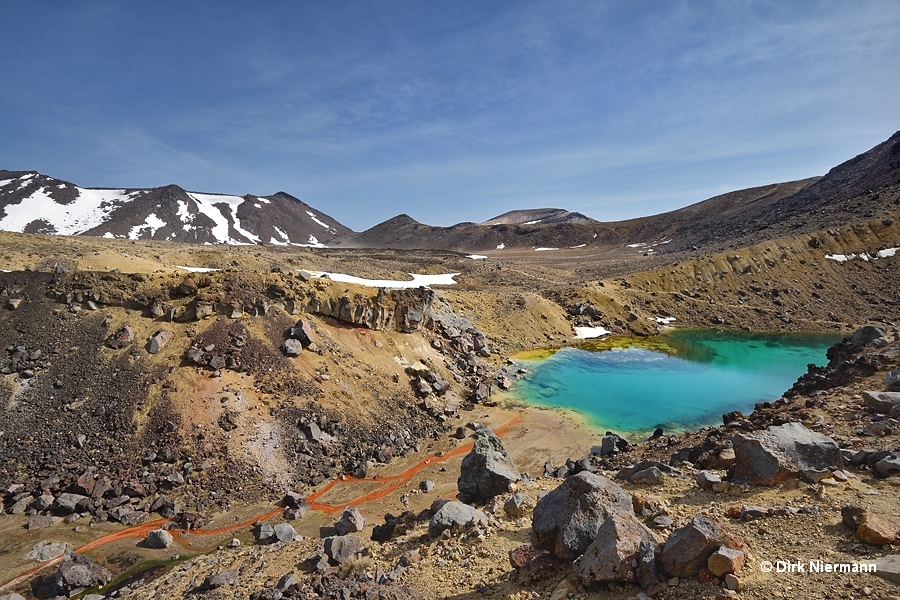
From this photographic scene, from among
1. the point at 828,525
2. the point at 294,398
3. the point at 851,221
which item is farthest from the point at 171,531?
the point at 851,221

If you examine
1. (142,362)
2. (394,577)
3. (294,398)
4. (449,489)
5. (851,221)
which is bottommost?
(449,489)

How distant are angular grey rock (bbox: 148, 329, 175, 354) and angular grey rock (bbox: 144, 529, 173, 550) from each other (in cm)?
960

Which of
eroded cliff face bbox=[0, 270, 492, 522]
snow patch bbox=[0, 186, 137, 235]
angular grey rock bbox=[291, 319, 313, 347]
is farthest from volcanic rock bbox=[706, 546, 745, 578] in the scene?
snow patch bbox=[0, 186, 137, 235]

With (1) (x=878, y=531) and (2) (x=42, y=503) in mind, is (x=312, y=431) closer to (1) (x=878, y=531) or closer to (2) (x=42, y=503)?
(2) (x=42, y=503)

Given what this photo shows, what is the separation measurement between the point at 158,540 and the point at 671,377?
106 ft

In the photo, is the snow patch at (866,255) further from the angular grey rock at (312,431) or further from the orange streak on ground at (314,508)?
the angular grey rock at (312,431)

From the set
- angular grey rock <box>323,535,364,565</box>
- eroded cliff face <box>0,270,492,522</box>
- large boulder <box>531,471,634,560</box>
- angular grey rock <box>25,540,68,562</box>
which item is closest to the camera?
large boulder <box>531,471,634,560</box>

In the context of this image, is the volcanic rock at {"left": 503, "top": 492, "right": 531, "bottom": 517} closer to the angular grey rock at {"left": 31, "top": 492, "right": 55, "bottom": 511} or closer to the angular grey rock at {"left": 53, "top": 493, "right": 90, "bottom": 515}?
the angular grey rock at {"left": 53, "top": 493, "right": 90, "bottom": 515}

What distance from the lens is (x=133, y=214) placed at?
117500mm

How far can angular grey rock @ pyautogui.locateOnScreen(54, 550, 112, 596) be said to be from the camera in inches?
459

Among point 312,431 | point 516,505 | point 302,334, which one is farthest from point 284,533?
point 302,334

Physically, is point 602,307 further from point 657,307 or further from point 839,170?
point 839,170

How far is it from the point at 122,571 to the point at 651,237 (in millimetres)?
134194

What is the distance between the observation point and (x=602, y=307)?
155 ft
